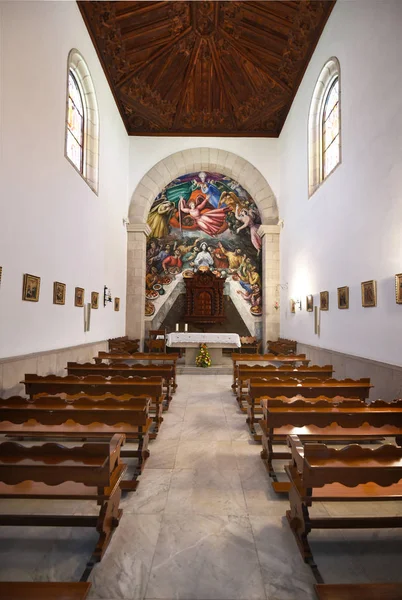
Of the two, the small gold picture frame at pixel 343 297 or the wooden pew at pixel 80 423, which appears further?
the small gold picture frame at pixel 343 297

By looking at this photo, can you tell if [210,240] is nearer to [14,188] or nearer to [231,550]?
[14,188]

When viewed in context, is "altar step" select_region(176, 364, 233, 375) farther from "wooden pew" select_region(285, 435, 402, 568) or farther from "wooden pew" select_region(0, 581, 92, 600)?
"wooden pew" select_region(0, 581, 92, 600)

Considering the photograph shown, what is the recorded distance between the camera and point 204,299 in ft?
43.1

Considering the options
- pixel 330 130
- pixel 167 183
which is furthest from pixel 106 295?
pixel 330 130

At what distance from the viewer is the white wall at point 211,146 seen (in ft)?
42.2

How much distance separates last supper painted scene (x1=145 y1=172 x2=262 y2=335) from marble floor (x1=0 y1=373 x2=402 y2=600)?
1036 cm

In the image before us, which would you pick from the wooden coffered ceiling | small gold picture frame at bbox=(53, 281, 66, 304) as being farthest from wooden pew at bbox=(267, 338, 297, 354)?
the wooden coffered ceiling

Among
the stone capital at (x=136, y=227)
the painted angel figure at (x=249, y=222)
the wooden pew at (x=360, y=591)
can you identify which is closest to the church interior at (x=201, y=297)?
the wooden pew at (x=360, y=591)

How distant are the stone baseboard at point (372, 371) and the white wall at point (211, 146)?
25.8ft

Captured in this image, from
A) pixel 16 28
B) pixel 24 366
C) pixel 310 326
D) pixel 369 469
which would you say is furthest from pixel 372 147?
pixel 24 366

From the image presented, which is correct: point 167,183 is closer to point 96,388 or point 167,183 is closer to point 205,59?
point 205,59

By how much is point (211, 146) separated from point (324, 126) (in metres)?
5.16

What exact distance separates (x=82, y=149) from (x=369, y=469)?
9.05 meters

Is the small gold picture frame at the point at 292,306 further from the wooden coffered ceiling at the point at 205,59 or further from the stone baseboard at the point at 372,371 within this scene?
the wooden coffered ceiling at the point at 205,59
